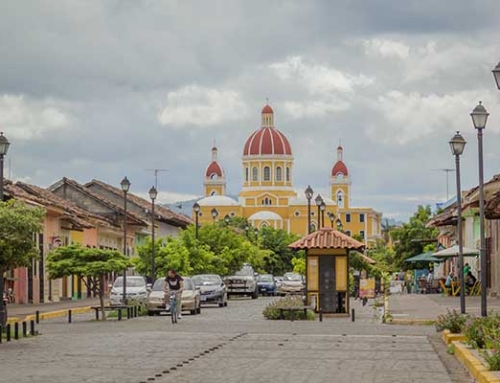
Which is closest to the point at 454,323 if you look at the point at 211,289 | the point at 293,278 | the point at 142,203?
the point at 211,289

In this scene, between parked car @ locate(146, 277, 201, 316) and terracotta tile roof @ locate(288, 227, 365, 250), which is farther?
parked car @ locate(146, 277, 201, 316)

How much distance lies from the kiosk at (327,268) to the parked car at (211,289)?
1185 centimetres

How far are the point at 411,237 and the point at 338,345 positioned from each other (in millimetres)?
80305

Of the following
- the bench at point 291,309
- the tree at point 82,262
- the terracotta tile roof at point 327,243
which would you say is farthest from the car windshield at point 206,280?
the tree at point 82,262

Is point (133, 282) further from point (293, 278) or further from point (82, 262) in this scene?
point (293, 278)

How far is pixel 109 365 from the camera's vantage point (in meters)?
20.4

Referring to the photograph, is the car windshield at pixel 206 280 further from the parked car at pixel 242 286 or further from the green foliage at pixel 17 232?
the green foliage at pixel 17 232

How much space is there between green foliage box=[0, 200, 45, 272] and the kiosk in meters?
14.7

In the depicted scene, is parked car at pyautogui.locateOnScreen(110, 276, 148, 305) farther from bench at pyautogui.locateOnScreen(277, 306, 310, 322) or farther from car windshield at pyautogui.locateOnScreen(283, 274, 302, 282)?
car windshield at pyautogui.locateOnScreen(283, 274, 302, 282)

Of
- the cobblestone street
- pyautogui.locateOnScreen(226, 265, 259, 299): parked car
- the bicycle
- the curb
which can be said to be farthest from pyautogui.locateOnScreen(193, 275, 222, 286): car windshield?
the curb

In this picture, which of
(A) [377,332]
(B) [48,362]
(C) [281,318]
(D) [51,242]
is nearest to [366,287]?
(D) [51,242]

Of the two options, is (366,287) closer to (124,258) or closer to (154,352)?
(124,258)

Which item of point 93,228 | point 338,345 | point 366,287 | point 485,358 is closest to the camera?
point 485,358

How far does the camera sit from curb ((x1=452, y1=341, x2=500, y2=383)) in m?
16.7
